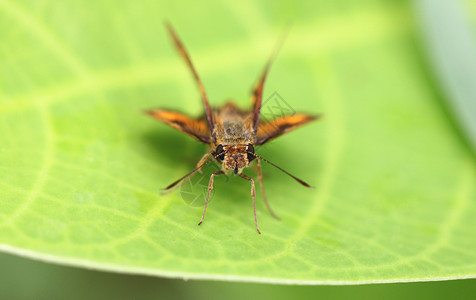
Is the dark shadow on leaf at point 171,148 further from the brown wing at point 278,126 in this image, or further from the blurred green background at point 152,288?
the blurred green background at point 152,288

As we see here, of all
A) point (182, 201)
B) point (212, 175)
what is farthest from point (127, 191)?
point (212, 175)

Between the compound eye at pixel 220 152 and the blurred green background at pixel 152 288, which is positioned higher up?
the compound eye at pixel 220 152

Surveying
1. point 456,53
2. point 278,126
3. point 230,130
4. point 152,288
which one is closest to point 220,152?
point 230,130

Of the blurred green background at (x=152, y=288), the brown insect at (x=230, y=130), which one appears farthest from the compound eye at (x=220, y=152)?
the blurred green background at (x=152, y=288)

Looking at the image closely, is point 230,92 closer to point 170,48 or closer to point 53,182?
point 170,48

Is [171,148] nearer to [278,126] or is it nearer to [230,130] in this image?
[230,130]

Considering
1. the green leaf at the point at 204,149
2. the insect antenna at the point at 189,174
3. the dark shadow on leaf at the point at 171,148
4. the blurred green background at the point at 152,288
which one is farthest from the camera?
the blurred green background at the point at 152,288
